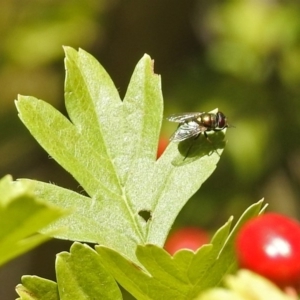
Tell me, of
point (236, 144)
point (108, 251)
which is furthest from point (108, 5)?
point (108, 251)

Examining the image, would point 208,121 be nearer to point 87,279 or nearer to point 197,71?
point 87,279

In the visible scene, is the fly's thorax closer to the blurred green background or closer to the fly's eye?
the fly's eye

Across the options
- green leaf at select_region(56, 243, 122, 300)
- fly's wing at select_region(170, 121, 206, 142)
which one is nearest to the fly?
fly's wing at select_region(170, 121, 206, 142)

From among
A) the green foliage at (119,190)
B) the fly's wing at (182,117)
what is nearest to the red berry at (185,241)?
the fly's wing at (182,117)

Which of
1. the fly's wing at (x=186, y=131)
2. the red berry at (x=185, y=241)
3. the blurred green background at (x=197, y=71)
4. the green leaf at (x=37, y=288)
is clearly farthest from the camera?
the blurred green background at (x=197, y=71)

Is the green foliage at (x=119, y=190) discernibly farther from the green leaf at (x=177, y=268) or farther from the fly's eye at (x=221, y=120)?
the fly's eye at (x=221, y=120)

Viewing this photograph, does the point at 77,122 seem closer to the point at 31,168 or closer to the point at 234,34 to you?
the point at 234,34
